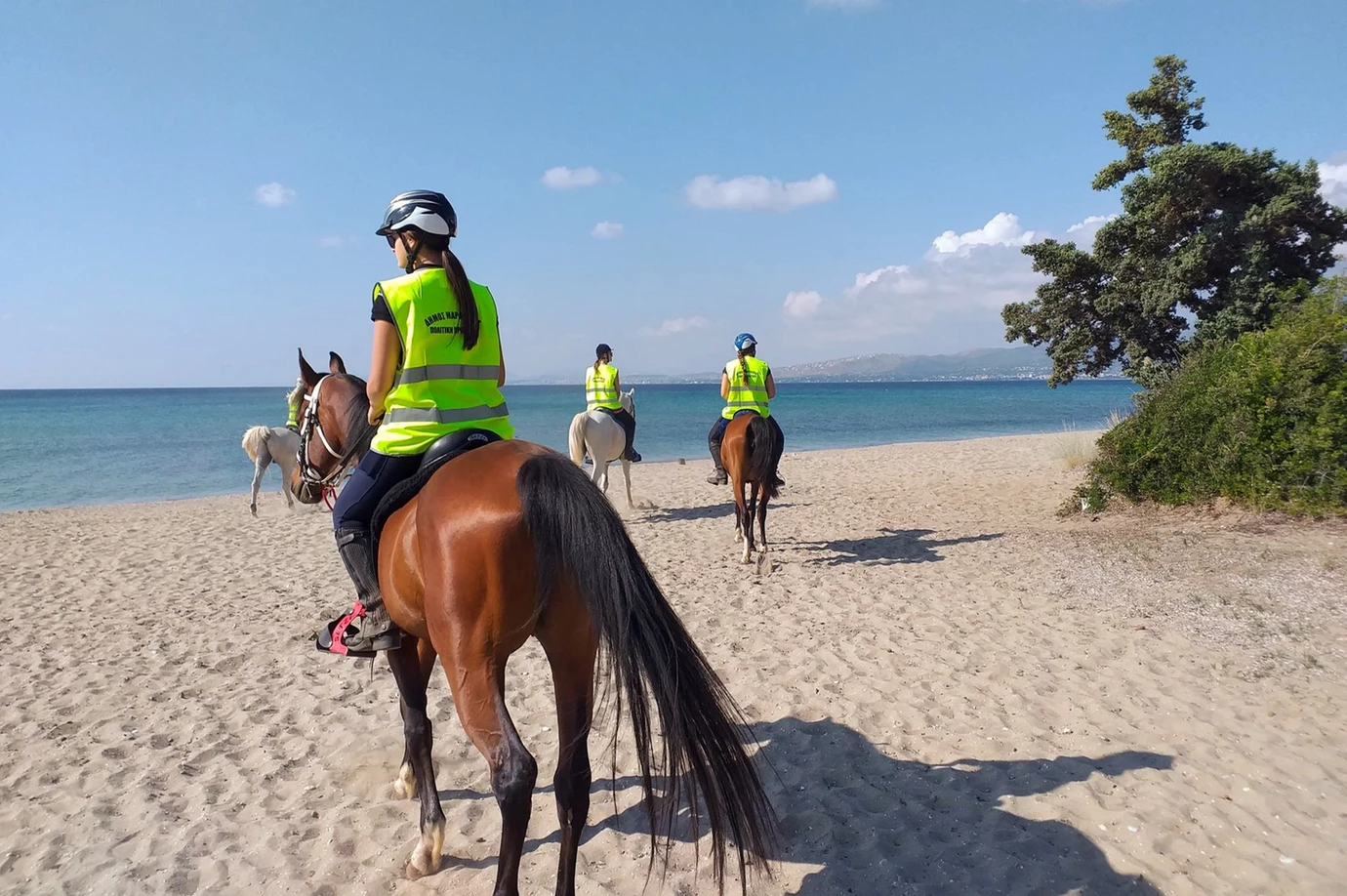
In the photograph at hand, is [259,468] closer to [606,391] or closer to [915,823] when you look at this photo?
[606,391]

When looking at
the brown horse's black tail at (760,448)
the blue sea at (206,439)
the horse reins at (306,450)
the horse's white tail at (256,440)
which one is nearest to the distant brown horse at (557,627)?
the horse reins at (306,450)

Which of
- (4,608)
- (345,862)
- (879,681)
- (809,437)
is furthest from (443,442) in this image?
(809,437)

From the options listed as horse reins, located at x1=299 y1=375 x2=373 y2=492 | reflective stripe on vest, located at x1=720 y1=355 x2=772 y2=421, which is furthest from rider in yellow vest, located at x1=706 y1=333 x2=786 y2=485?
horse reins, located at x1=299 y1=375 x2=373 y2=492

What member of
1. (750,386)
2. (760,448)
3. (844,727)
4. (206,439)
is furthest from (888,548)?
(206,439)

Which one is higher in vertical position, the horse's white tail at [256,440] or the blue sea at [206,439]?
the horse's white tail at [256,440]

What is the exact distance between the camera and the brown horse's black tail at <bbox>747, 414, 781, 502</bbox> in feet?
29.4

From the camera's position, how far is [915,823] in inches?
144

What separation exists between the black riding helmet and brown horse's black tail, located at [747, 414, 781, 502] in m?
6.16

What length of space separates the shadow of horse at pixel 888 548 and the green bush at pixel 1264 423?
7.83ft

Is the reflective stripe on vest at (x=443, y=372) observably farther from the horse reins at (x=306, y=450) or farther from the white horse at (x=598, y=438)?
the white horse at (x=598, y=438)

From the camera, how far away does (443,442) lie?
309cm

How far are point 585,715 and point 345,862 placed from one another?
1.66 metres

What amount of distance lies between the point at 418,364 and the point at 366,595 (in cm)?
114

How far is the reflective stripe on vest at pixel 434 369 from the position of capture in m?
2.98
